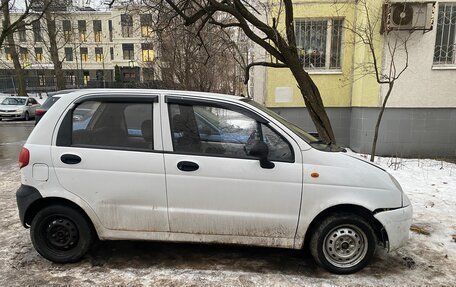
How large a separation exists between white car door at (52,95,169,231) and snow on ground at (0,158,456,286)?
470 millimetres

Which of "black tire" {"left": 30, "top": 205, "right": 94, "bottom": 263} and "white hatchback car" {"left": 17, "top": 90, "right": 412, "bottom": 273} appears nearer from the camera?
"white hatchback car" {"left": 17, "top": 90, "right": 412, "bottom": 273}

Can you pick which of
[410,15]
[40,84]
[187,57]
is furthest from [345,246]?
[40,84]

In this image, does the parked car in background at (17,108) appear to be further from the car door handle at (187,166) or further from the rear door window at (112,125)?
the car door handle at (187,166)

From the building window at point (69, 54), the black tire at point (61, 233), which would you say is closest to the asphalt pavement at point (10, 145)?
the black tire at point (61, 233)

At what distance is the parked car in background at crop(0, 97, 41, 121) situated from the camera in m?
22.0

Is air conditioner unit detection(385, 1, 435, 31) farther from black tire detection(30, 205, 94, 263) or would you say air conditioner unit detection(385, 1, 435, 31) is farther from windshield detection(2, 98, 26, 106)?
windshield detection(2, 98, 26, 106)

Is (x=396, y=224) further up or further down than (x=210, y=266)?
further up

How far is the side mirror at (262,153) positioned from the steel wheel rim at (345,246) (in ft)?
3.12

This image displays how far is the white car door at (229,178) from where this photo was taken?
3596 mm

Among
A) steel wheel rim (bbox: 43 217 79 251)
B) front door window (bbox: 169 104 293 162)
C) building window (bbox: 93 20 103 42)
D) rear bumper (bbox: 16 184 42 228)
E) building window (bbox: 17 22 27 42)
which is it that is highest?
building window (bbox: 93 20 103 42)

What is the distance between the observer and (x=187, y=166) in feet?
11.9

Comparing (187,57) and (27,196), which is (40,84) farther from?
(27,196)

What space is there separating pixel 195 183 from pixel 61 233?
5.12ft

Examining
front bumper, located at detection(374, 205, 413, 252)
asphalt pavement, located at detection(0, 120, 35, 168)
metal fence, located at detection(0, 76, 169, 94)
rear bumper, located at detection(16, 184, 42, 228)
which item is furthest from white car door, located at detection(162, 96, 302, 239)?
metal fence, located at detection(0, 76, 169, 94)
